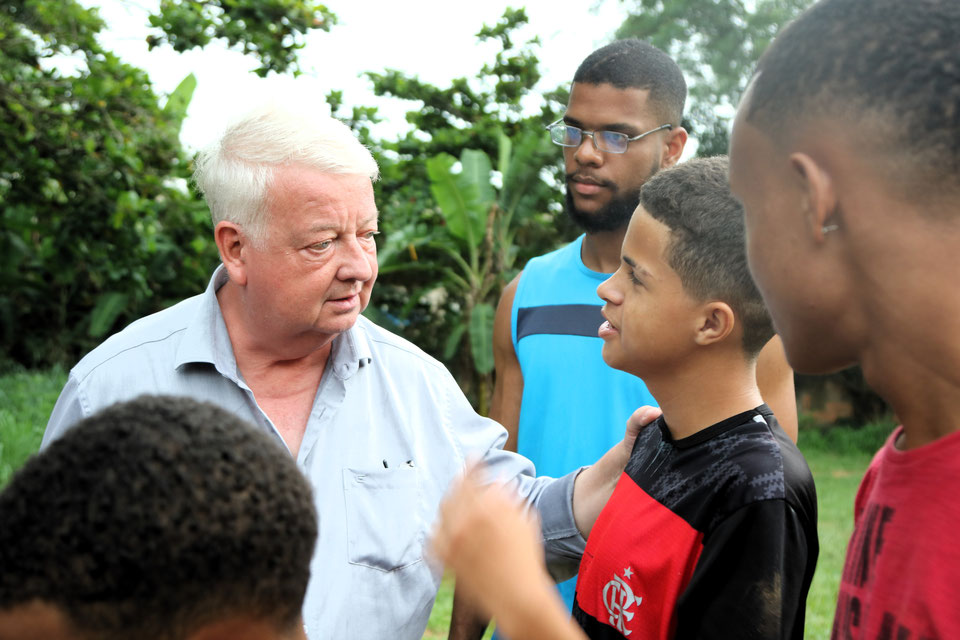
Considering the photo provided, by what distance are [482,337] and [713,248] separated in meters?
7.25

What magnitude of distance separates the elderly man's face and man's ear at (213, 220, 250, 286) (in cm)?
3

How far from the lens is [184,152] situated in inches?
289

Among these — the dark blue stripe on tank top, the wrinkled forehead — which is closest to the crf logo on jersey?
the wrinkled forehead

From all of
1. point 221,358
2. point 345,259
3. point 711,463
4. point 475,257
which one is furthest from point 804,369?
point 475,257

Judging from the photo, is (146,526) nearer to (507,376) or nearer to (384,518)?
(384,518)

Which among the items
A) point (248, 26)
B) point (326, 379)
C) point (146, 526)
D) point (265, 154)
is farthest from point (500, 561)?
point (248, 26)

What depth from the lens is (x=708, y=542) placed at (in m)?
1.73

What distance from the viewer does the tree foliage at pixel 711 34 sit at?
49.4 feet

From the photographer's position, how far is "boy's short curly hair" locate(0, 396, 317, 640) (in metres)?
0.99

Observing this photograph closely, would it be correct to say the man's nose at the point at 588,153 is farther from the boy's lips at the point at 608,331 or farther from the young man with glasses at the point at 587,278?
the boy's lips at the point at 608,331

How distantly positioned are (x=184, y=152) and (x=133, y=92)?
873 millimetres

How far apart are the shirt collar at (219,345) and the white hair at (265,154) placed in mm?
241

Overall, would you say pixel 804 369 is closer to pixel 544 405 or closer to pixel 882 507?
pixel 882 507

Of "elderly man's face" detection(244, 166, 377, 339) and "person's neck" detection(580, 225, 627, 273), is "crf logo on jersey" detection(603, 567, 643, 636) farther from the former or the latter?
"person's neck" detection(580, 225, 627, 273)
